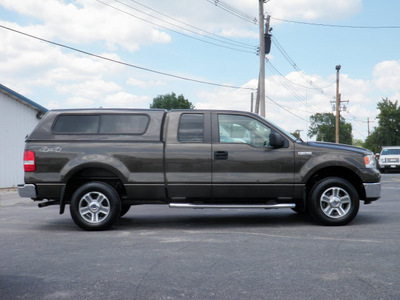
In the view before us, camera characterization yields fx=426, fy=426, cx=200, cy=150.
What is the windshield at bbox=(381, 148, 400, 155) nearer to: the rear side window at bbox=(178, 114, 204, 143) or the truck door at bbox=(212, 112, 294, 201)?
the truck door at bbox=(212, 112, 294, 201)

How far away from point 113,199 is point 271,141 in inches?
106

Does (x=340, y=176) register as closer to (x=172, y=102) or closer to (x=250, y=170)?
(x=250, y=170)

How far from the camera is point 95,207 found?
22.6 feet

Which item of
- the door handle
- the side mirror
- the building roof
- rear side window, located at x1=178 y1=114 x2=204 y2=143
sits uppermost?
the building roof

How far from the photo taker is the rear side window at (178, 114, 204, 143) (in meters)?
7.05

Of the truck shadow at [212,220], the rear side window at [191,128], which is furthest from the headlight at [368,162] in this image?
the rear side window at [191,128]

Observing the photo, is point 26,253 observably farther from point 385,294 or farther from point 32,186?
point 385,294

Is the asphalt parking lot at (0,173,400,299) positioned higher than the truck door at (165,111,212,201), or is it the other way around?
the truck door at (165,111,212,201)

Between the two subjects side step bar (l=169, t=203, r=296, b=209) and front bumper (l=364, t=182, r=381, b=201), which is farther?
front bumper (l=364, t=182, r=381, b=201)

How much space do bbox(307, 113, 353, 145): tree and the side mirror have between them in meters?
105

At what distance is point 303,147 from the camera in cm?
700

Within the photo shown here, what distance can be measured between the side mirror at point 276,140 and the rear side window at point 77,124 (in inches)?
113

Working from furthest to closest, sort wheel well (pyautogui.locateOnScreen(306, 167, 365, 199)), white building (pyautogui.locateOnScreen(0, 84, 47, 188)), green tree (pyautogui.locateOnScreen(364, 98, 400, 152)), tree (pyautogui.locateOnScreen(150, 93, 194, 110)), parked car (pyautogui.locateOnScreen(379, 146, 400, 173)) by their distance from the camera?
tree (pyautogui.locateOnScreen(150, 93, 194, 110)) → green tree (pyautogui.locateOnScreen(364, 98, 400, 152)) → parked car (pyautogui.locateOnScreen(379, 146, 400, 173)) → white building (pyautogui.locateOnScreen(0, 84, 47, 188)) → wheel well (pyautogui.locateOnScreen(306, 167, 365, 199))

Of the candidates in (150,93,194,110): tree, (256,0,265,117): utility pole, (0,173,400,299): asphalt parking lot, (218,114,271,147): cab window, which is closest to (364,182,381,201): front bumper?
(0,173,400,299): asphalt parking lot
